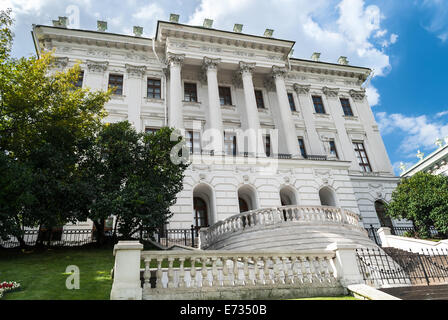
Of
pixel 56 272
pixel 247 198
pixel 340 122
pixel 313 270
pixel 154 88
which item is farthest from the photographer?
pixel 340 122

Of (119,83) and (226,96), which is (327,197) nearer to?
(226,96)

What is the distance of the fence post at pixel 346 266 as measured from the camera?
8.64m

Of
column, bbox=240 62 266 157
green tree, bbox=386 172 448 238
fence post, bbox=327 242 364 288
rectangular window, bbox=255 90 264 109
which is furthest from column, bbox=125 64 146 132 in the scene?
green tree, bbox=386 172 448 238

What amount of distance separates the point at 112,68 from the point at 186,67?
6.41 metres

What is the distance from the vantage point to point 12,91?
13.0 m

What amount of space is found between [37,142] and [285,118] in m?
18.7

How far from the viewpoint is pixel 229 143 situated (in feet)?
84.6

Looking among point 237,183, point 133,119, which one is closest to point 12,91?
point 133,119

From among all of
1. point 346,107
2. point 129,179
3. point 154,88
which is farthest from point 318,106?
point 129,179

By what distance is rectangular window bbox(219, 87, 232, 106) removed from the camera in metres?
28.2

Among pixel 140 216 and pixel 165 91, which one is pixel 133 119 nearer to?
pixel 165 91

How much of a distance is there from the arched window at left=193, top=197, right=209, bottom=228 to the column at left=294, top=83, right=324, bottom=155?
11473 millimetres

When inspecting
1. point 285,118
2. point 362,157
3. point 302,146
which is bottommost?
point 362,157
